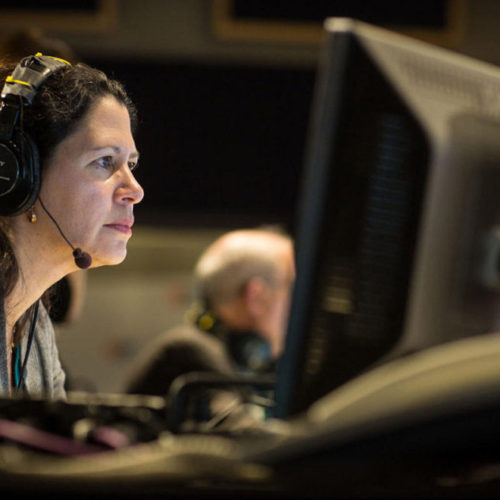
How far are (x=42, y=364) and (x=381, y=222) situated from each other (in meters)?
0.53

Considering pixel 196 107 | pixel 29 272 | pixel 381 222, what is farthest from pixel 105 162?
pixel 196 107

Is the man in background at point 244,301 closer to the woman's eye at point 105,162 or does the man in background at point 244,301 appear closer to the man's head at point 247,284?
the man's head at point 247,284

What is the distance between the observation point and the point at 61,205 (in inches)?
34.0

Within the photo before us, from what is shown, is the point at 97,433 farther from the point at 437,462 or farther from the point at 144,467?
the point at 437,462

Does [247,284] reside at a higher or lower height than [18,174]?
lower

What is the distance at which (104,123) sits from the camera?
0.88 meters

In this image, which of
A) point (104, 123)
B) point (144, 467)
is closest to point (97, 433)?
point (144, 467)

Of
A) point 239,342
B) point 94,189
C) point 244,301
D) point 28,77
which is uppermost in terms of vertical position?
point 28,77

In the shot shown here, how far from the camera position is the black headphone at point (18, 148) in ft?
2.72

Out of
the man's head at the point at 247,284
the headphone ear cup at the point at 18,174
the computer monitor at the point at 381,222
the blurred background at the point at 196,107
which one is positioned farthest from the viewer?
the blurred background at the point at 196,107

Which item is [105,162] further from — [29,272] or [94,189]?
[29,272]

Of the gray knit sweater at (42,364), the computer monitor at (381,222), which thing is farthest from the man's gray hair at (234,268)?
the computer monitor at (381,222)

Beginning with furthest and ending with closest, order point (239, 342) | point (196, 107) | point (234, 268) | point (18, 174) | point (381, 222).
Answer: point (196, 107) < point (234, 268) < point (239, 342) < point (18, 174) < point (381, 222)

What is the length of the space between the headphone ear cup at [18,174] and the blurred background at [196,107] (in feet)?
5.76
